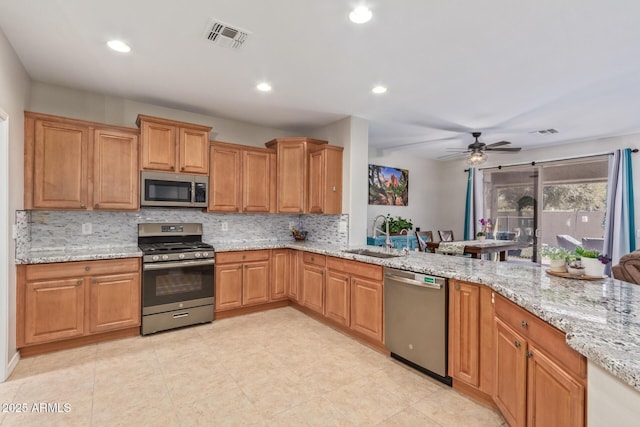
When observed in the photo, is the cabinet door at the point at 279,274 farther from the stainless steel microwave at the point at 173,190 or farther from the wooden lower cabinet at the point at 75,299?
the wooden lower cabinet at the point at 75,299

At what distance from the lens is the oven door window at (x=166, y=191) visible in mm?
3537

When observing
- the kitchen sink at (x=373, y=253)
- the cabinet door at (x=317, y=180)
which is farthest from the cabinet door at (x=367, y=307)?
the cabinet door at (x=317, y=180)

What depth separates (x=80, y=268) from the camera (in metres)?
3.00

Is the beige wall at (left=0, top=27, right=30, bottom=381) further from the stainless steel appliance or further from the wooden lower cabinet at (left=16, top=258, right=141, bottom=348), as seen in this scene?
the stainless steel appliance

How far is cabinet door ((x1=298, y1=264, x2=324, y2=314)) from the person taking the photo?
3.77 meters

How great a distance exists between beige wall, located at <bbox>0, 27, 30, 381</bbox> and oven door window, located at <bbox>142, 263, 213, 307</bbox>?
1031 mm

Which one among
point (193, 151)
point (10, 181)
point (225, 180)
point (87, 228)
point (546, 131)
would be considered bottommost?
point (87, 228)

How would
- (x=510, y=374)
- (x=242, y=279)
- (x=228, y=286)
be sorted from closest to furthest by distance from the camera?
(x=510, y=374), (x=228, y=286), (x=242, y=279)

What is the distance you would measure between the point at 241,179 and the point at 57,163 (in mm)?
1916

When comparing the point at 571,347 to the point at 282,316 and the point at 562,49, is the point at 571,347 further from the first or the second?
the point at 282,316

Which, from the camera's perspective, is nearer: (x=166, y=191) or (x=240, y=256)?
(x=166, y=191)

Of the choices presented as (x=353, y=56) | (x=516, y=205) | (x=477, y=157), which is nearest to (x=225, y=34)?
(x=353, y=56)

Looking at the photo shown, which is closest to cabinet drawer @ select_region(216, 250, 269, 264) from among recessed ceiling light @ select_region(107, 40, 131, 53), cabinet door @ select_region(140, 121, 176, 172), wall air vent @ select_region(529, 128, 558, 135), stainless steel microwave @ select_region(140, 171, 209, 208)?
stainless steel microwave @ select_region(140, 171, 209, 208)

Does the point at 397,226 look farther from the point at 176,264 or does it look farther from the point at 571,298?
the point at 571,298
